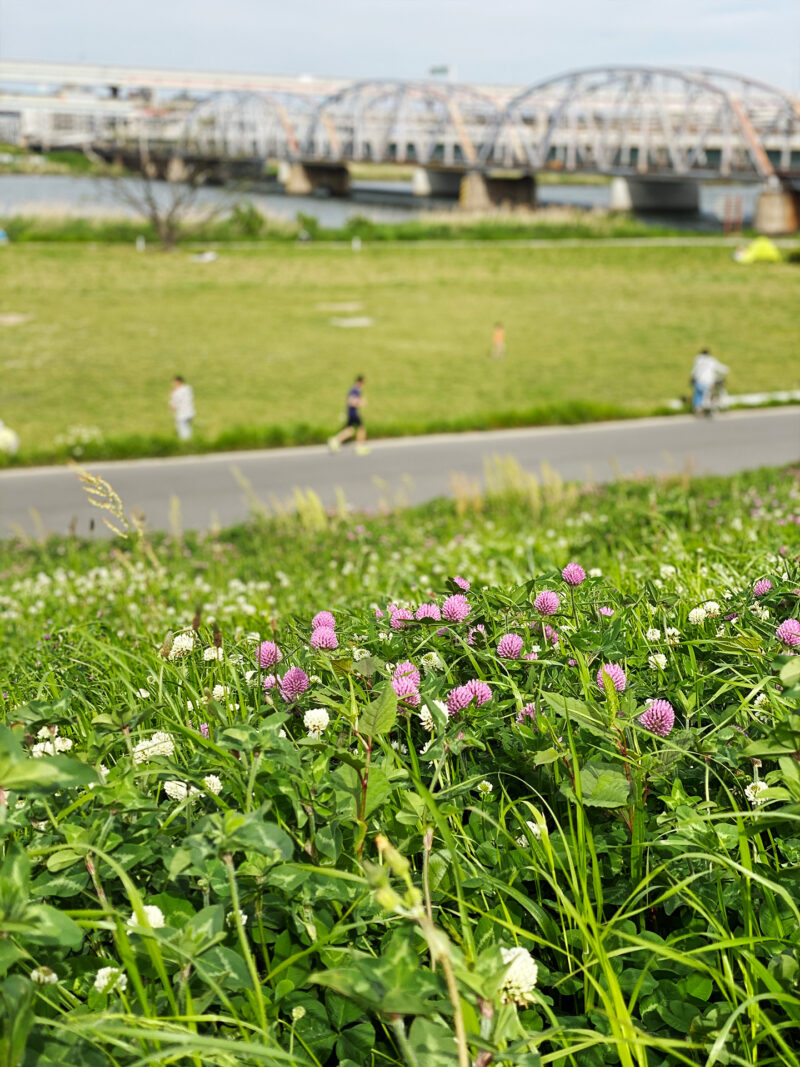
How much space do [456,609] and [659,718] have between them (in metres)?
0.74

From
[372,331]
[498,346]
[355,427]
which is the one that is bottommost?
[355,427]

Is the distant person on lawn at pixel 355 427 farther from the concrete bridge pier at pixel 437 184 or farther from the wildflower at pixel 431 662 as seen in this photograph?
the concrete bridge pier at pixel 437 184

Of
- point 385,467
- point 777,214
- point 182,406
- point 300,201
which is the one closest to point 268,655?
point 385,467

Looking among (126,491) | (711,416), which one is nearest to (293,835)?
(126,491)

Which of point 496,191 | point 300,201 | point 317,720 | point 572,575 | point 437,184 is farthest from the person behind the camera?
point 437,184

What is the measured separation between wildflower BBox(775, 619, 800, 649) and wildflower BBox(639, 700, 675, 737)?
0.46 meters

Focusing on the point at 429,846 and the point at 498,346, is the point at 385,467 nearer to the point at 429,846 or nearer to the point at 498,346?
the point at 498,346

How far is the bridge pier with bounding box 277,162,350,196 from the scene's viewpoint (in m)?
96.5

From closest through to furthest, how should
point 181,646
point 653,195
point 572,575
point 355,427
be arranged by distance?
point 181,646, point 572,575, point 355,427, point 653,195

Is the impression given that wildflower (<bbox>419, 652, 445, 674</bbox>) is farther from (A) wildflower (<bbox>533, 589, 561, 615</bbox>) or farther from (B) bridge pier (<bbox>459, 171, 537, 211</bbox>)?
(B) bridge pier (<bbox>459, 171, 537, 211</bbox>)

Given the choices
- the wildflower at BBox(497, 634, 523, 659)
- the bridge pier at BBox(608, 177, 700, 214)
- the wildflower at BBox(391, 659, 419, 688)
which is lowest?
the wildflower at BBox(391, 659, 419, 688)

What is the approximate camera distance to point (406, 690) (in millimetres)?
2336

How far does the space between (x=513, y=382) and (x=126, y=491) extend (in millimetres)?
11152

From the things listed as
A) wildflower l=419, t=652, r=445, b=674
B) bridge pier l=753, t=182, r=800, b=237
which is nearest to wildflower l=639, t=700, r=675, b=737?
wildflower l=419, t=652, r=445, b=674
